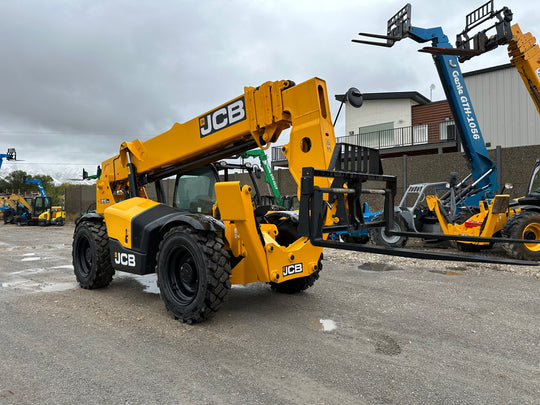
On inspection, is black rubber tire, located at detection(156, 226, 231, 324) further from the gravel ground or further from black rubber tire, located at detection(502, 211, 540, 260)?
black rubber tire, located at detection(502, 211, 540, 260)

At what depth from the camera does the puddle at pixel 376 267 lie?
7.68m

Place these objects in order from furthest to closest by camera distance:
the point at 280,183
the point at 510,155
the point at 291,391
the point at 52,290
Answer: the point at 280,183, the point at 510,155, the point at 52,290, the point at 291,391

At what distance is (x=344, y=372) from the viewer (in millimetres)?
3223

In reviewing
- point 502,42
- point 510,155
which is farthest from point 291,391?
point 510,155

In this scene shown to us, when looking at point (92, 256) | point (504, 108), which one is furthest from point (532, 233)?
point (504, 108)

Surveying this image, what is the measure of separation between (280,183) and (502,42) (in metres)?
11.0

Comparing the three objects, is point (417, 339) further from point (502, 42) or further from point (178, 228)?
point (502, 42)

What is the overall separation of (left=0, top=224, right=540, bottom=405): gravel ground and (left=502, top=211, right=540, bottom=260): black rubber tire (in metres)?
2.45

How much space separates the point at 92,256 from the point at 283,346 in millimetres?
3586

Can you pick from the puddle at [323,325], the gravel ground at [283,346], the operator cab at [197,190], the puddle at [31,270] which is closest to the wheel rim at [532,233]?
the gravel ground at [283,346]

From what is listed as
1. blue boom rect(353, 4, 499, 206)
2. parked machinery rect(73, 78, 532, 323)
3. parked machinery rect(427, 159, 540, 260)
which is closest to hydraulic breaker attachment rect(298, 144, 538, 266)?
parked machinery rect(73, 78, 532, 323)

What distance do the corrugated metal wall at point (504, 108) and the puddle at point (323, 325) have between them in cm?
1887

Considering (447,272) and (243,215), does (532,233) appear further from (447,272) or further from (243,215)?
(243,215)

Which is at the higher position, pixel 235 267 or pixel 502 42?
pixel 502 42
